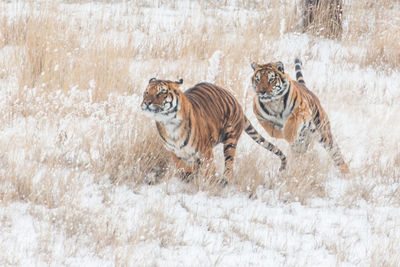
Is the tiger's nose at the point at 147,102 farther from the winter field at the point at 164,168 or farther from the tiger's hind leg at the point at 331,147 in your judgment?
the tiger's hind leg at the point at 331,147

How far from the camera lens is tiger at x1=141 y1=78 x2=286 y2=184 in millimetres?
3697

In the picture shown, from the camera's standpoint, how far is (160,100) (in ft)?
12.0

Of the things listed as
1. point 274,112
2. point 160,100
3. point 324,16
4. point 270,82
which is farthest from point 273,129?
point 324,16

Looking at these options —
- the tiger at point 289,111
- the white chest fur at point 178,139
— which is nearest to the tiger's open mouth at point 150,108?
the white chest fur at point 178,139

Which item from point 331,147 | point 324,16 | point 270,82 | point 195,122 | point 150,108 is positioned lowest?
point 331,147

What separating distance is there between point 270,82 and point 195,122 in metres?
0.80

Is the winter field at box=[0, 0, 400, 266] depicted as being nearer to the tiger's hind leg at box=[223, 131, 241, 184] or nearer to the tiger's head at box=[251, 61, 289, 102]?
the tiger's hind leg at box=[223, 131, 241, 184]

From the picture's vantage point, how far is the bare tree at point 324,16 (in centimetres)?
789

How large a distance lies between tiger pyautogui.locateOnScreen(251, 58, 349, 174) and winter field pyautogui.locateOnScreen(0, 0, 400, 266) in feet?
0.64

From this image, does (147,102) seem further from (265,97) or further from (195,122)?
(265,97)

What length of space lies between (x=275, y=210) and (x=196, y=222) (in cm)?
68

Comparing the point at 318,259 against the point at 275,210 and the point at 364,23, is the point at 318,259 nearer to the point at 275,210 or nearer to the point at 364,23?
the point at 275,210

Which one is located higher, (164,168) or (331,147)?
(331,147)

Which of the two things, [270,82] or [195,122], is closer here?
Answer: [195,122]
